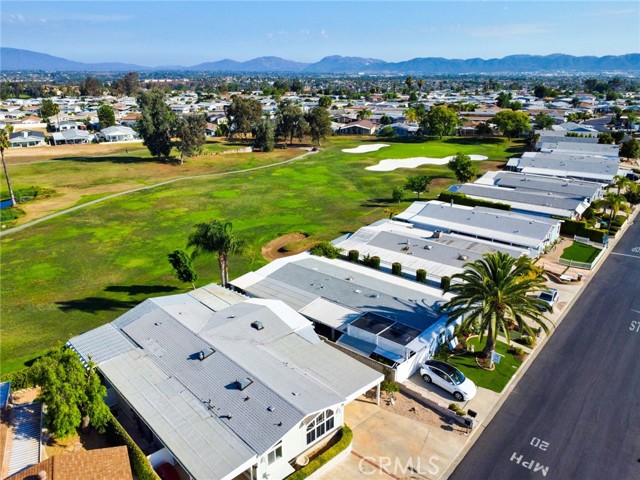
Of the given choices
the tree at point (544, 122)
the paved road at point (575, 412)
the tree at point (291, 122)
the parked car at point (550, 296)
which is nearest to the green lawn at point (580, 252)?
the paved road at point (575, 412)

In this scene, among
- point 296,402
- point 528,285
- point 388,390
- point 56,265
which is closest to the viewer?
point 296,402

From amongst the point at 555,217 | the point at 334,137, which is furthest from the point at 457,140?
the point at 555,217

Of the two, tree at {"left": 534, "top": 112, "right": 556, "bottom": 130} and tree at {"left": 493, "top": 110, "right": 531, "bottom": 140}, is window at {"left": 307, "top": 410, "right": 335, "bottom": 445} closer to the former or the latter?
tree at {"left": 493, "top": 110, "right": 531, "bottom": 140}

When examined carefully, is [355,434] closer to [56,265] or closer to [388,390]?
[388,390]

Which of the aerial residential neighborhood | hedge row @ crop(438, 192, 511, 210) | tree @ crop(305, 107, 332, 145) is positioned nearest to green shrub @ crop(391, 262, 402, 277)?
Answer: the aerial residential neighborhood

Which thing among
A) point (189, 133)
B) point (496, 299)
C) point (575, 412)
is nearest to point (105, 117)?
point (189, 133)

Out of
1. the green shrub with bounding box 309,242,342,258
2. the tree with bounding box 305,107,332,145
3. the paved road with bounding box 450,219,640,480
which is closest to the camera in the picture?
the paved road with bounding box 450,219,640,480

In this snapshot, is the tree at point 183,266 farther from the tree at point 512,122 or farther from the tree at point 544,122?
the tree at point 544,122
